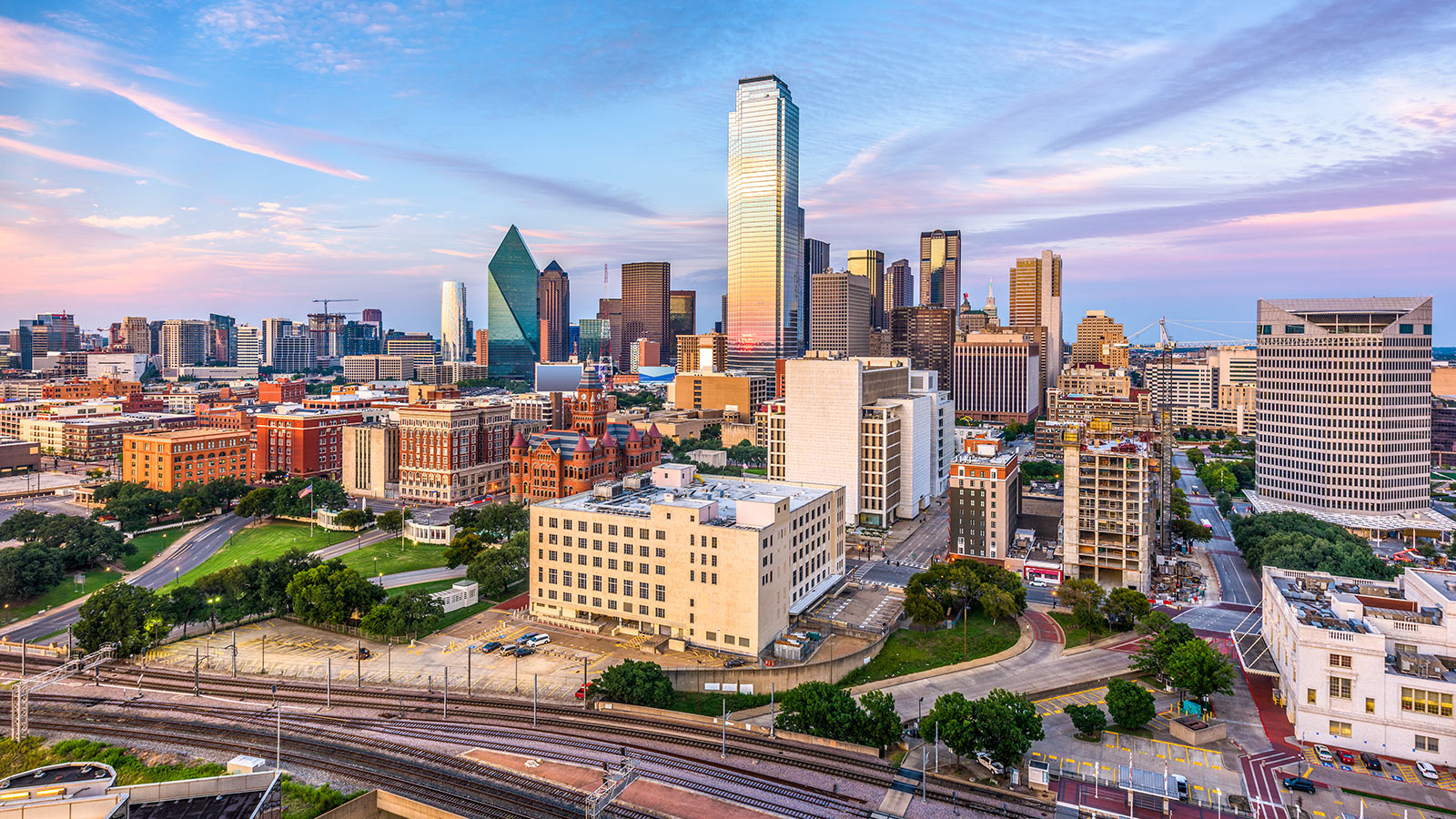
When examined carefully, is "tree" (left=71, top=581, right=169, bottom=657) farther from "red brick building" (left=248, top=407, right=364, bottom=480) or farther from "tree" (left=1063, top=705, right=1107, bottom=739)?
"red brick building" (left=248, top=407, right=364, bottom=480)

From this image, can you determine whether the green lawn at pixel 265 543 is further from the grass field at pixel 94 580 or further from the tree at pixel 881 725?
the tree at pixel 881 725

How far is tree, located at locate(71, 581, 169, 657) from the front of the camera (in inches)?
3167

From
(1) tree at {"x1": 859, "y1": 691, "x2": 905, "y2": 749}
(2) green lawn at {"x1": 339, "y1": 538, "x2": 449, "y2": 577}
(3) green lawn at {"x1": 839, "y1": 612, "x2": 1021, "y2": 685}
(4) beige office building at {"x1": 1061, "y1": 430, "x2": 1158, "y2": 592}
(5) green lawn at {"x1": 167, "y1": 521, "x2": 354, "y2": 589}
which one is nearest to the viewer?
(1) tree at {"x1": 859, "y1": 691, "x2": 905, "y2": 749}

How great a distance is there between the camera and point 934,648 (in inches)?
3356

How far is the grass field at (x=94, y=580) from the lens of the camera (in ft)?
326

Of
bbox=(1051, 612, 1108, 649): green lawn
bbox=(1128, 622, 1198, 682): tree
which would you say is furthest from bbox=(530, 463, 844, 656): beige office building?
bbox=(1128, 622, 1198, 682): tree

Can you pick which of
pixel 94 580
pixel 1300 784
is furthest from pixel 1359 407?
pixel 94 580

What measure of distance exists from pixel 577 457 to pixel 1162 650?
341 feet

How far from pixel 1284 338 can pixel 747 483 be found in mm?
102990

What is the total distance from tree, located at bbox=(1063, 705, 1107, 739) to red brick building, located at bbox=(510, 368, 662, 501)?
3893 inches

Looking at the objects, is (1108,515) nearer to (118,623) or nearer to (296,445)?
(118,623)

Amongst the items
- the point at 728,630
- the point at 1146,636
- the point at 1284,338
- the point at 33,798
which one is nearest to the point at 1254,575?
the point at 1146,636

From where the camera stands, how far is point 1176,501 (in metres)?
144

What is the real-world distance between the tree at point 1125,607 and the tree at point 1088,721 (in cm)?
2757
